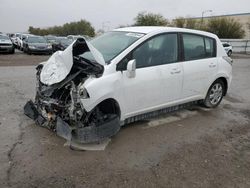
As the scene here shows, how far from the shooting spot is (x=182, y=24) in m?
61.6

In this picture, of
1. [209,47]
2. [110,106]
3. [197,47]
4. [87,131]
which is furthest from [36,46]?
[87,131]

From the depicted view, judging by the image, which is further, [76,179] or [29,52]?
[29,52]

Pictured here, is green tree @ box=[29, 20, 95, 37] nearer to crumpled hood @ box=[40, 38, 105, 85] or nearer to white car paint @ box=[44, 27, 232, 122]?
white car paint @ box=[44, 27, 232, 122]

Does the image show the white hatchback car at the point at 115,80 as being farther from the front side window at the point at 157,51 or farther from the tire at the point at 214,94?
the tire at the point at 214,94

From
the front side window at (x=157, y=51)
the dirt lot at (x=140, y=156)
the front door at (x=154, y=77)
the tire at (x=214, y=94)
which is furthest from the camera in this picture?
the tire at (x=214, y=94)

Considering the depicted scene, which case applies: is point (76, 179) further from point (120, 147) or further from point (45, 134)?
point (45, 134)

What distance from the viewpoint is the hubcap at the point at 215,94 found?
252 inches

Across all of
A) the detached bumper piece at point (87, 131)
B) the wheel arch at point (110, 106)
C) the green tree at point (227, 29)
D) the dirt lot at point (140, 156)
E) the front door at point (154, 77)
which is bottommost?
the dirt lot at point (140, 156)

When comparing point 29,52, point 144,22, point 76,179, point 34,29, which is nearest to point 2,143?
point 76,179

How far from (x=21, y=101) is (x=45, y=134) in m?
2.17

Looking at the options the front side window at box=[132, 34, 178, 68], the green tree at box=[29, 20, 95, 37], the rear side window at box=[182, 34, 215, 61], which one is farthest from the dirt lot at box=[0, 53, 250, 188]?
the green tree at box=[29, 20, 95, 37]

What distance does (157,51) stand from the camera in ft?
16.5

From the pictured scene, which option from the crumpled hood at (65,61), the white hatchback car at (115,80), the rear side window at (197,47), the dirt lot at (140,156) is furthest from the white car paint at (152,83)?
the dirt lot at (140,156)

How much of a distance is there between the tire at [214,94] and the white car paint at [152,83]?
209mm
